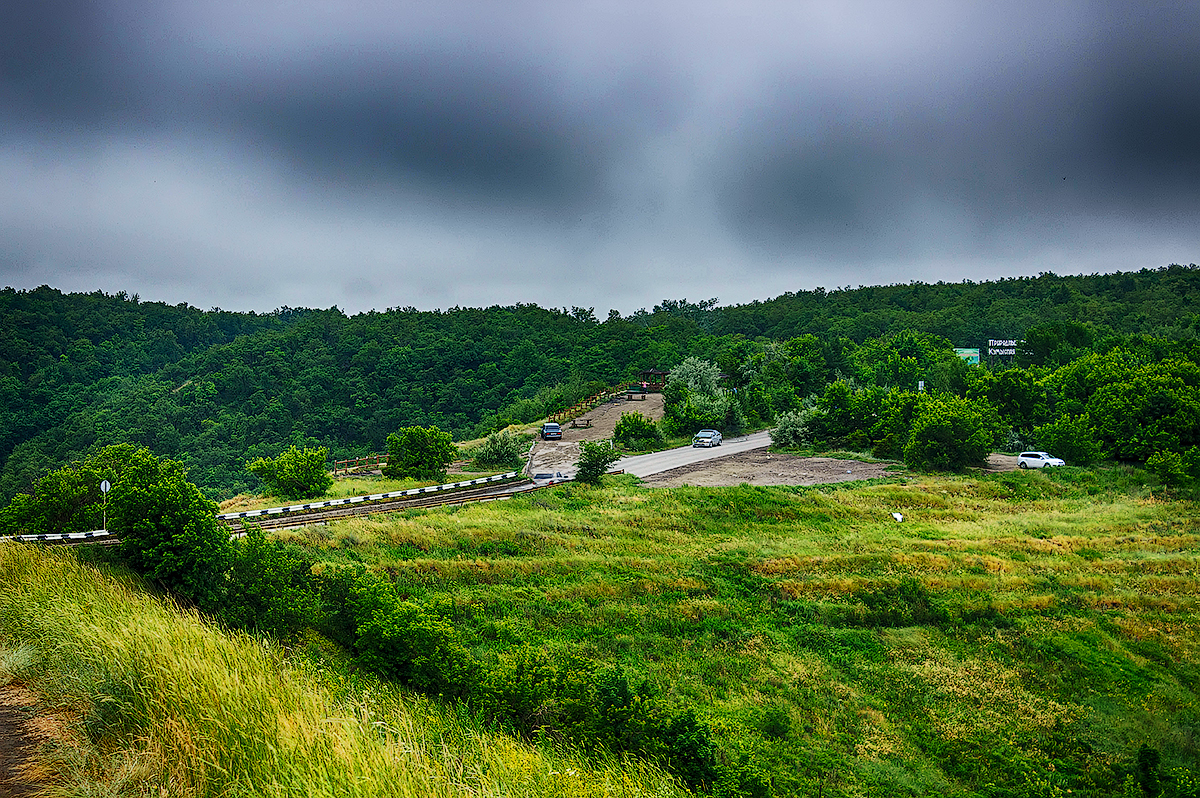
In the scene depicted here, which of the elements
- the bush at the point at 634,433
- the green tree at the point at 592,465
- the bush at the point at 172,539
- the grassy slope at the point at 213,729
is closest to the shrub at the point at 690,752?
the grassy slope at the point at 213,729

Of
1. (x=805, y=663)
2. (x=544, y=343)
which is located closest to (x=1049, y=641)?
(x=805, y=663)

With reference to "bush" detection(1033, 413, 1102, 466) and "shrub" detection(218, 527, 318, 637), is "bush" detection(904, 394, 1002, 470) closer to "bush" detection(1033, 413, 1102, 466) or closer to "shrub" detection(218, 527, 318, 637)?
"bush" detection(1033, 413, 1102, 466)

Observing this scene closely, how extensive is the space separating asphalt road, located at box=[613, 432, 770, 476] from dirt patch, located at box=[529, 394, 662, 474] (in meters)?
3.43

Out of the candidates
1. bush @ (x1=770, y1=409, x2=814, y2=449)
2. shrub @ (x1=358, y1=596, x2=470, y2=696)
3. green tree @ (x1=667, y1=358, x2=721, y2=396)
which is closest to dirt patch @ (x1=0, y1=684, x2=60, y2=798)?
shrub @ (x1=358, y1=596, x2=470, y2=696)

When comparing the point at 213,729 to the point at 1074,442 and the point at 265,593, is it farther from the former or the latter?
the point at 1074,442

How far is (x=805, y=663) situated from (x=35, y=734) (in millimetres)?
16323

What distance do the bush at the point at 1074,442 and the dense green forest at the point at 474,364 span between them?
1.51 metres

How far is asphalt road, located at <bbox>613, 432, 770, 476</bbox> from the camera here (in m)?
42.0

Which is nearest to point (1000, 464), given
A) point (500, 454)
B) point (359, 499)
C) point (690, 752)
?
point (500, 454)

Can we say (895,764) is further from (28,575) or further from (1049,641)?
(28,575)

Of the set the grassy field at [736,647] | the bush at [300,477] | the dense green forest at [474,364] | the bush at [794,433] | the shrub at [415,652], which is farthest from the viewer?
the dense green forest at [474,364]

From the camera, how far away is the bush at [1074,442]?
45375 mm

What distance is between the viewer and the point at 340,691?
261 inches

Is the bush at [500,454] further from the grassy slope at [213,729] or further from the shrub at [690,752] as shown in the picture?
the grassy slope at [213,729]
